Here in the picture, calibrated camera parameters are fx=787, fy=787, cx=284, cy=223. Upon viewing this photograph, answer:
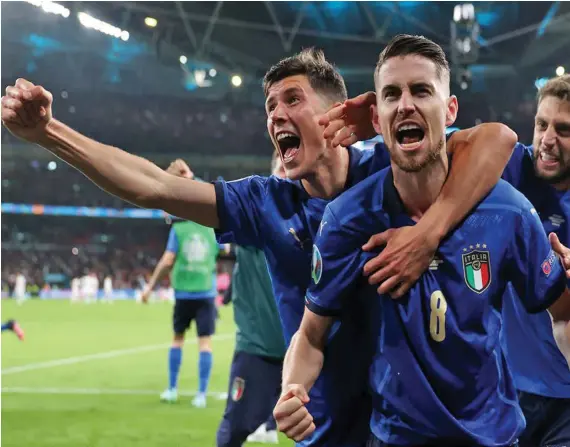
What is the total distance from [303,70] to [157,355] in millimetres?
10484

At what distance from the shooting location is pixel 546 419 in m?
3.31

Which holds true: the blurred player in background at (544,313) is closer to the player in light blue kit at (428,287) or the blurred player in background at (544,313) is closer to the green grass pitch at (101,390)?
the player in light blue kit at (428,287)

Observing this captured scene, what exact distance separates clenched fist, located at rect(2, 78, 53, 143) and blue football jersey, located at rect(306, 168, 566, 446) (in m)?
0.95

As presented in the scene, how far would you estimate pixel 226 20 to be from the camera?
2670 cm

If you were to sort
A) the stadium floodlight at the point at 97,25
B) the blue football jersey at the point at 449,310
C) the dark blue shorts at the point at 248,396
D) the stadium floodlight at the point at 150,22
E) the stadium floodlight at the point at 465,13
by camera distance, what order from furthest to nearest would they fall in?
1. the stadium floodlight at the point at 150,22
2. the stadium floodlight at the point at 97,25
3. the stadium floodlight at the point at 465,13
4. the dark blue shorts at the point at 248,396
5. the blue football jersey at the point at 449,310

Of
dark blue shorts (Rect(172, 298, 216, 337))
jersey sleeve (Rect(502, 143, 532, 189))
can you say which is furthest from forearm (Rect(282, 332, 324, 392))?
dark blue shorts (Rect(172, 298, 216, 337))

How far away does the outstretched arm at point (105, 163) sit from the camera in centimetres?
245

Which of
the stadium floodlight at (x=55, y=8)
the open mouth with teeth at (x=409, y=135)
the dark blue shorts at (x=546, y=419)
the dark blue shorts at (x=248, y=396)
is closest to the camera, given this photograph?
the open mouth with teeth at (x=409, y=135)

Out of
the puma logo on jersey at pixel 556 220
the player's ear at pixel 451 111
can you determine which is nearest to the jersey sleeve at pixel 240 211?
the player's ear at pixel 451 111

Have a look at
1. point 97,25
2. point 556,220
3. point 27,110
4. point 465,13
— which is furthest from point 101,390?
point 97,25

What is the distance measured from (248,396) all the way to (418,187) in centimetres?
268

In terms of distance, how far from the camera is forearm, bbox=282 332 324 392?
249 cm

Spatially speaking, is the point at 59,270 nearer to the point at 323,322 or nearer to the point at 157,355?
the point at 157,355

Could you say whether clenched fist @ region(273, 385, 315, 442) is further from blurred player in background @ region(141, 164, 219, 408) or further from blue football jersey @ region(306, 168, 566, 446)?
blurred player in background @ region(141, 164, 219, 408)
